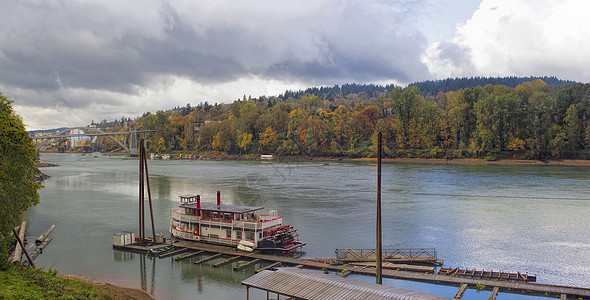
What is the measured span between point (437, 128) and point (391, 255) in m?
84.8

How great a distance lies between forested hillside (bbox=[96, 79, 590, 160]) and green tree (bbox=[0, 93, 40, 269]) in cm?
8534

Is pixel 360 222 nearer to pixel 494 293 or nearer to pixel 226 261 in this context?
pixel 226 261

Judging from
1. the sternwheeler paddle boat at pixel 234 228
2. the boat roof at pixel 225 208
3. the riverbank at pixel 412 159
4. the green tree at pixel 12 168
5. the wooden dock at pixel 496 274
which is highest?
the green tree at pixel 12 168

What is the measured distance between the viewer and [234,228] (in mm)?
24438

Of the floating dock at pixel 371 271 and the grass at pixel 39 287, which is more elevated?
the grass at pixel 39 287

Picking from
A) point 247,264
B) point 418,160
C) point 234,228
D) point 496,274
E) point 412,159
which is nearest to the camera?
point 496,274

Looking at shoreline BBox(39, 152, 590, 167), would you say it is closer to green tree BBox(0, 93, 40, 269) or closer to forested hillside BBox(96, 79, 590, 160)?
forested hillside BBox(96, 79, 590, 160)

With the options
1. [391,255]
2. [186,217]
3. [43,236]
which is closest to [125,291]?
[186,217]

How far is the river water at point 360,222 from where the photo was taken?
21078 millimetres

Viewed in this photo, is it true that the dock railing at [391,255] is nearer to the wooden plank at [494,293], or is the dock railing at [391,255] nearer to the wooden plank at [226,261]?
the wooden plank at [494,293]

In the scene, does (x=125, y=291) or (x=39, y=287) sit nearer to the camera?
(x=39, y=287)

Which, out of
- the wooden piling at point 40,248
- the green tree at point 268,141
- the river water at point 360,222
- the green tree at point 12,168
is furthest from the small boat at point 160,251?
the green tree at point 268,141

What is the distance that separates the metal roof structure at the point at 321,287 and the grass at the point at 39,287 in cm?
507

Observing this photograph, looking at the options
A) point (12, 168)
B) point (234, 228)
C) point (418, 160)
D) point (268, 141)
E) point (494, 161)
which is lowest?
point (234, 228)
